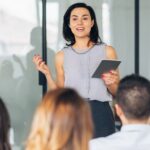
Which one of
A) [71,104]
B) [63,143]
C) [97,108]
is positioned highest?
[71,104]

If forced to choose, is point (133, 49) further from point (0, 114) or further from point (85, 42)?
point (0, 114)

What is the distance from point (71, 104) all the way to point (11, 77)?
3097 mm

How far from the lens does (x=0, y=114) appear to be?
7.45ft

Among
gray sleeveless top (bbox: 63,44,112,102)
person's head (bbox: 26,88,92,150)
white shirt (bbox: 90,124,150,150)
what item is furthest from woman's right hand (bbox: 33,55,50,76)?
person's head (bbox: 26,88,92,150)

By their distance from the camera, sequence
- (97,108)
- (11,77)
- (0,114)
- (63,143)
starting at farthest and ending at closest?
(11,77) → (97,108) → (0,114) → (63,143)

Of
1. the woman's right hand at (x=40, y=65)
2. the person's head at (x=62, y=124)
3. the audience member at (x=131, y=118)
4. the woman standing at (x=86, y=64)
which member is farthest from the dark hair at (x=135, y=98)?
the woman's right hand at (x=40, y=65)

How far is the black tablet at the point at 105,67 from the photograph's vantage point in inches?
144

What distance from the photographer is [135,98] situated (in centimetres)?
256

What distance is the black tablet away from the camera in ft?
12.0

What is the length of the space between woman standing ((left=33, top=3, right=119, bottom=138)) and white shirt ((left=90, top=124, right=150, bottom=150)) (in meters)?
1.44

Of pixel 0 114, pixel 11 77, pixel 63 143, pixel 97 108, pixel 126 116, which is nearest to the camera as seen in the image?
pixel 63 143

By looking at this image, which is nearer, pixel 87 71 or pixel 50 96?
pixel 50 96

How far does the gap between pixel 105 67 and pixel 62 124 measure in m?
1.74

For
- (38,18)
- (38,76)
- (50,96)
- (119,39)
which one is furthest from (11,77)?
(50,96)
